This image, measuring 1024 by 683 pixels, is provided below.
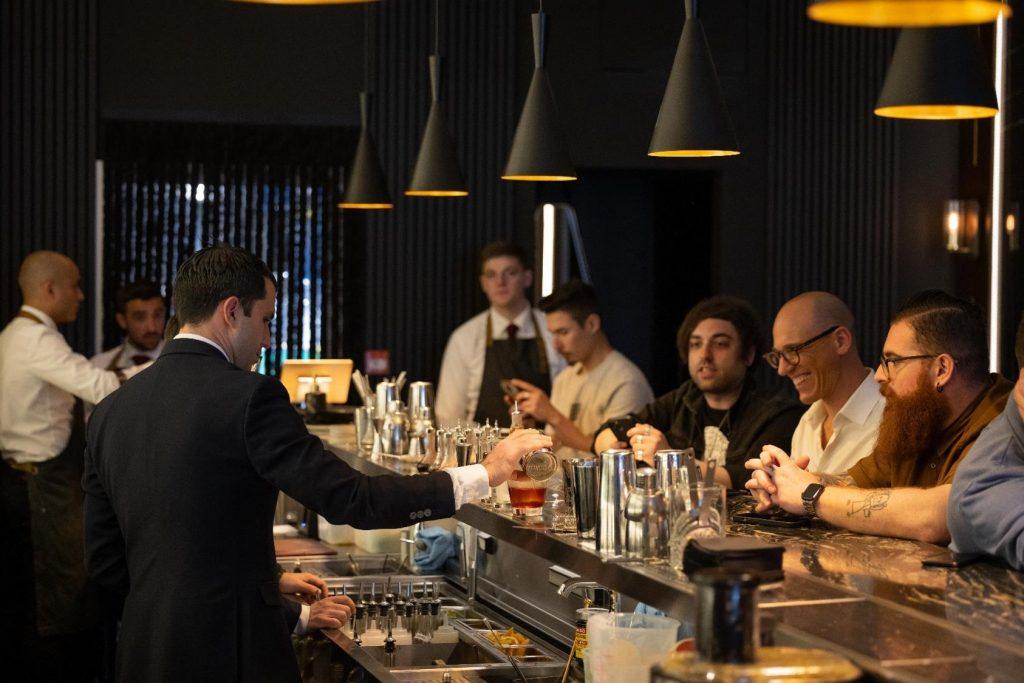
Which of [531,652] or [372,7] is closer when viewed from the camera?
[531,652]

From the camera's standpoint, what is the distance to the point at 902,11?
7.48ft

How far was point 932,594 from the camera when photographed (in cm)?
229

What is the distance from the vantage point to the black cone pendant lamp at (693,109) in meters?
3.53

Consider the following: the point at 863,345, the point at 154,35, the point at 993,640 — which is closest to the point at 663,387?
the point at 863,345

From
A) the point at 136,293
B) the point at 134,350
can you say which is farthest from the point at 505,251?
the point at 134,350

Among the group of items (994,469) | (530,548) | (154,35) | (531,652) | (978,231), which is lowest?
(531,652)

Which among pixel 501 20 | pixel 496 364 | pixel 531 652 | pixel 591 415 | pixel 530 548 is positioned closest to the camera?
pixel 530 548

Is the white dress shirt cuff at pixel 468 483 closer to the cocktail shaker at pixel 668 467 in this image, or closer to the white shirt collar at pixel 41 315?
the cocktail shaker at pixel 668 467

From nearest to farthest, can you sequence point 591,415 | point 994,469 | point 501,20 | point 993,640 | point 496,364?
1. point 993,640
2. point 994,469
3. point 591,415
4. point 496,364
5. point 501,20

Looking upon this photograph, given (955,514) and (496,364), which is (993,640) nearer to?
(955,514)

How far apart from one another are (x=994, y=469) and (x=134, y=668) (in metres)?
1.83

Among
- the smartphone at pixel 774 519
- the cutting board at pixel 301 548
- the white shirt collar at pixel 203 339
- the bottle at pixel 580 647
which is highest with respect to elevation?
the white shirt collar at pixel 203 339

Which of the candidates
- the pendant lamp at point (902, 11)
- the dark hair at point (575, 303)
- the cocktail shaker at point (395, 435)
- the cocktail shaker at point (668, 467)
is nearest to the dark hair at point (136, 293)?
the dark hair at point (575, 303)

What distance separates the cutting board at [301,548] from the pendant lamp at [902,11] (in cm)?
311
